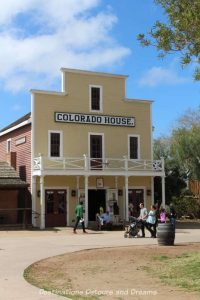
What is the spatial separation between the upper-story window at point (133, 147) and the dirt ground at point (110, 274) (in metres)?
17.0

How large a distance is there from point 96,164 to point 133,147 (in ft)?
10.8

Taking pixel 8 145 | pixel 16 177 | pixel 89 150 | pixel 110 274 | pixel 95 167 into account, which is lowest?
pixel 110 274

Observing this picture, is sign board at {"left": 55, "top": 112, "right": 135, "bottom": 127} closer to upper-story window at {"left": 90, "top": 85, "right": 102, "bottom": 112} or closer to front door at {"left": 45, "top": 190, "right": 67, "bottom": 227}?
upper-story window at {"left": 90, "top": 85, "right": 102, "bottom": 112}

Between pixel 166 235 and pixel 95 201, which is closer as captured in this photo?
pixel 166 235

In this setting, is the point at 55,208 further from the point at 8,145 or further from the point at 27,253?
the point at 27,253

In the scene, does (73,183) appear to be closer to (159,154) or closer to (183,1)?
(159,154)

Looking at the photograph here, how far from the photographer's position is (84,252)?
1762cm

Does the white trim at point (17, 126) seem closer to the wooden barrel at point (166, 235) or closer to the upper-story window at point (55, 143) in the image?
the upper-story window at point (55, 143)

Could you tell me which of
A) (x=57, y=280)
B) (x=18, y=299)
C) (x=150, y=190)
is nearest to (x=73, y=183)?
(x=150, y=190)

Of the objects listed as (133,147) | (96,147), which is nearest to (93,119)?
(96,147)

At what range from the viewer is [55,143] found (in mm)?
32594

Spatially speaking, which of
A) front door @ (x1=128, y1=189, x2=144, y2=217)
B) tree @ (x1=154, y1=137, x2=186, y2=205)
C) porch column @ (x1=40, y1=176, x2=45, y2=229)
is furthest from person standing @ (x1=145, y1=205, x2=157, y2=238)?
tree @ (x1=154, y1=137, x2=186, y2=205)

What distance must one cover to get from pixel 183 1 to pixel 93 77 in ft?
70.5

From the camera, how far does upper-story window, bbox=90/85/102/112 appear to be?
33897 mm
